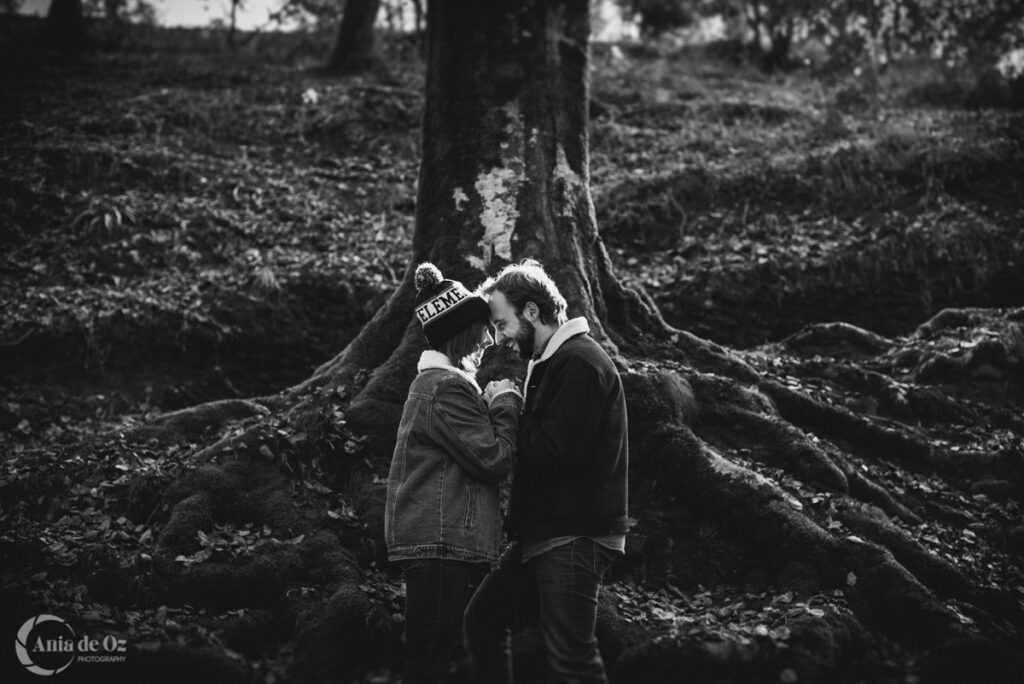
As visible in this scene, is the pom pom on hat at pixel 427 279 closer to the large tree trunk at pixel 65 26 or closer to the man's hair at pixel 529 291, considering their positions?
the man's hair at pixel 529 291

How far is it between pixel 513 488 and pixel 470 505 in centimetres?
29

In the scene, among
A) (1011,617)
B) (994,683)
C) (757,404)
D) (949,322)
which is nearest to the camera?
(994,683)

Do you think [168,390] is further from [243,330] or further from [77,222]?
[77,222]

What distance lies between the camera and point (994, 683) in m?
4.05

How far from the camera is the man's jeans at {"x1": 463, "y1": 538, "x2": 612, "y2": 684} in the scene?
11.7ft

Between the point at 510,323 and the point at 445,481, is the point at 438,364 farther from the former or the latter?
the point at 445,481

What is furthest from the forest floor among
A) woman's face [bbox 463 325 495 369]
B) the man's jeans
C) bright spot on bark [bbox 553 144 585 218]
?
bright spot on bark [bbox 553 144 585 218]

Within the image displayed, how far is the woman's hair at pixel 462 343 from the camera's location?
13.1ft

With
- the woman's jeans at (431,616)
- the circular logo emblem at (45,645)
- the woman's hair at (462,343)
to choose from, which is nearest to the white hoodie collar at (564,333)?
the woman's hair at (462,343)

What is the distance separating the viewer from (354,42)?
2200cm

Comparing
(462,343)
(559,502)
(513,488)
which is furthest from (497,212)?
(559,502)

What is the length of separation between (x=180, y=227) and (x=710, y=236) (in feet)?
27.9

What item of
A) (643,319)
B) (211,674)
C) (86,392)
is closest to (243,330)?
(86,392)

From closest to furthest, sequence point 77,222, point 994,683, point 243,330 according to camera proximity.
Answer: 1. point 994,683
2. point 243,330
3. point 77,222
